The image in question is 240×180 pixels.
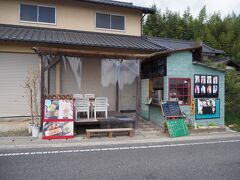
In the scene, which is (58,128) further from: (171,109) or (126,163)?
(171,109)

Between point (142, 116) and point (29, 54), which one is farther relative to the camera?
point (142, 116)

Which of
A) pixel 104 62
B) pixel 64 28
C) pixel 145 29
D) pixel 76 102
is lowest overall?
pixel 76 102

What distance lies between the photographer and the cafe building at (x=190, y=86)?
27.6 ft

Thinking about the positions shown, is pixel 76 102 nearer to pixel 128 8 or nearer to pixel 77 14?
pixel 77 14

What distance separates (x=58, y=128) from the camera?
21.8ft

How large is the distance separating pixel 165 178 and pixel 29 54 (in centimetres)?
792

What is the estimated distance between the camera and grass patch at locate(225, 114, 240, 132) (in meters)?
8.90

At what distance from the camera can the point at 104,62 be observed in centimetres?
1049

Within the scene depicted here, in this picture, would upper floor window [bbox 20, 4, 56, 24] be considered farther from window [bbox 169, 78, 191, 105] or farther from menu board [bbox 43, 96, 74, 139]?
window [bbox 169, 78, 191, 105]

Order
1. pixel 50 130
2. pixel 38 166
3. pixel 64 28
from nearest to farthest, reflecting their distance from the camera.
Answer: pixel 38 166 < pixel 50 130 < pixel 64 28

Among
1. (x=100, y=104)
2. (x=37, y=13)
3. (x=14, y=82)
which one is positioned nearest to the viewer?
(x=100, y=104)

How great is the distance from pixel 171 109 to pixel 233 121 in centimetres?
351

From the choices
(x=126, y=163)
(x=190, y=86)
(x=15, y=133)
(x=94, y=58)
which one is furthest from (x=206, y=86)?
(x=15, y=133)

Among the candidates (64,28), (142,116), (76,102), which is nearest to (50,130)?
(76,102)
